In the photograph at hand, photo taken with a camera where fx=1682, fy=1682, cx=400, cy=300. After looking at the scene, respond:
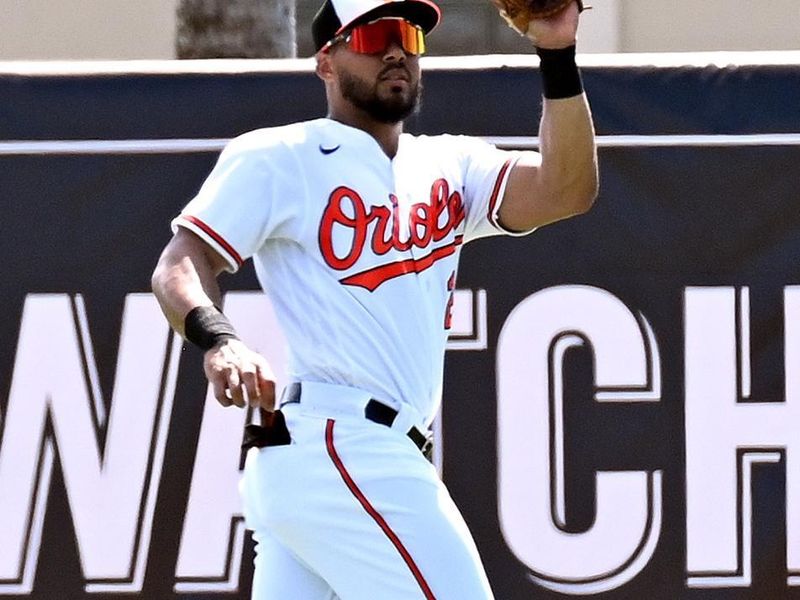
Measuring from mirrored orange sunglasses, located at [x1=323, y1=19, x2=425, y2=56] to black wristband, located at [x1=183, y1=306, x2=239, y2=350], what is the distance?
0.69 m

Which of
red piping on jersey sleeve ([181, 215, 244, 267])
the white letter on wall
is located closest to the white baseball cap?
red piping on jersey sleeve ([181, 215, 244, 267])

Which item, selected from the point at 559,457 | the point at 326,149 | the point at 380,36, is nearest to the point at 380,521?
the point at 326,149

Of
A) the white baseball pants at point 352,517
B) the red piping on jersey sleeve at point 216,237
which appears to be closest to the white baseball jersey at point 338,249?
the red piping on jersey sleeve at point 216,237

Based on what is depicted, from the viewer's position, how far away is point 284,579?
3361 millimetres

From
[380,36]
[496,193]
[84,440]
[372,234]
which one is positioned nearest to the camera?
[372,234]

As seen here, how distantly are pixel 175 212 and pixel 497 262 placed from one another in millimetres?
993

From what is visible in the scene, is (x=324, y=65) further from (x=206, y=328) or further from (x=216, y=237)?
(x=206, y=328)

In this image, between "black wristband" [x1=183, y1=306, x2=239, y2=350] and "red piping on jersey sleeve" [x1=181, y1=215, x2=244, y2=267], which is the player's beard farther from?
"black wristband" [x1=183, y1=306, x2=239, y2=350]

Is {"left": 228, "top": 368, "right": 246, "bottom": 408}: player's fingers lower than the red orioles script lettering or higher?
lower

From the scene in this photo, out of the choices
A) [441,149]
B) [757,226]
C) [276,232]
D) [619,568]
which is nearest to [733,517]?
[619,568]

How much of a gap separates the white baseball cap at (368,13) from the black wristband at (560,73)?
313 millimetres

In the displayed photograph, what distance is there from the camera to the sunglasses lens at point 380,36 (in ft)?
11.7

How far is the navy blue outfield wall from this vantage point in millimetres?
5047

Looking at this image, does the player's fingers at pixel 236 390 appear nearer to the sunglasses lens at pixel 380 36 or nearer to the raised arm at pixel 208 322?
the raised arm at pixel 208 322
